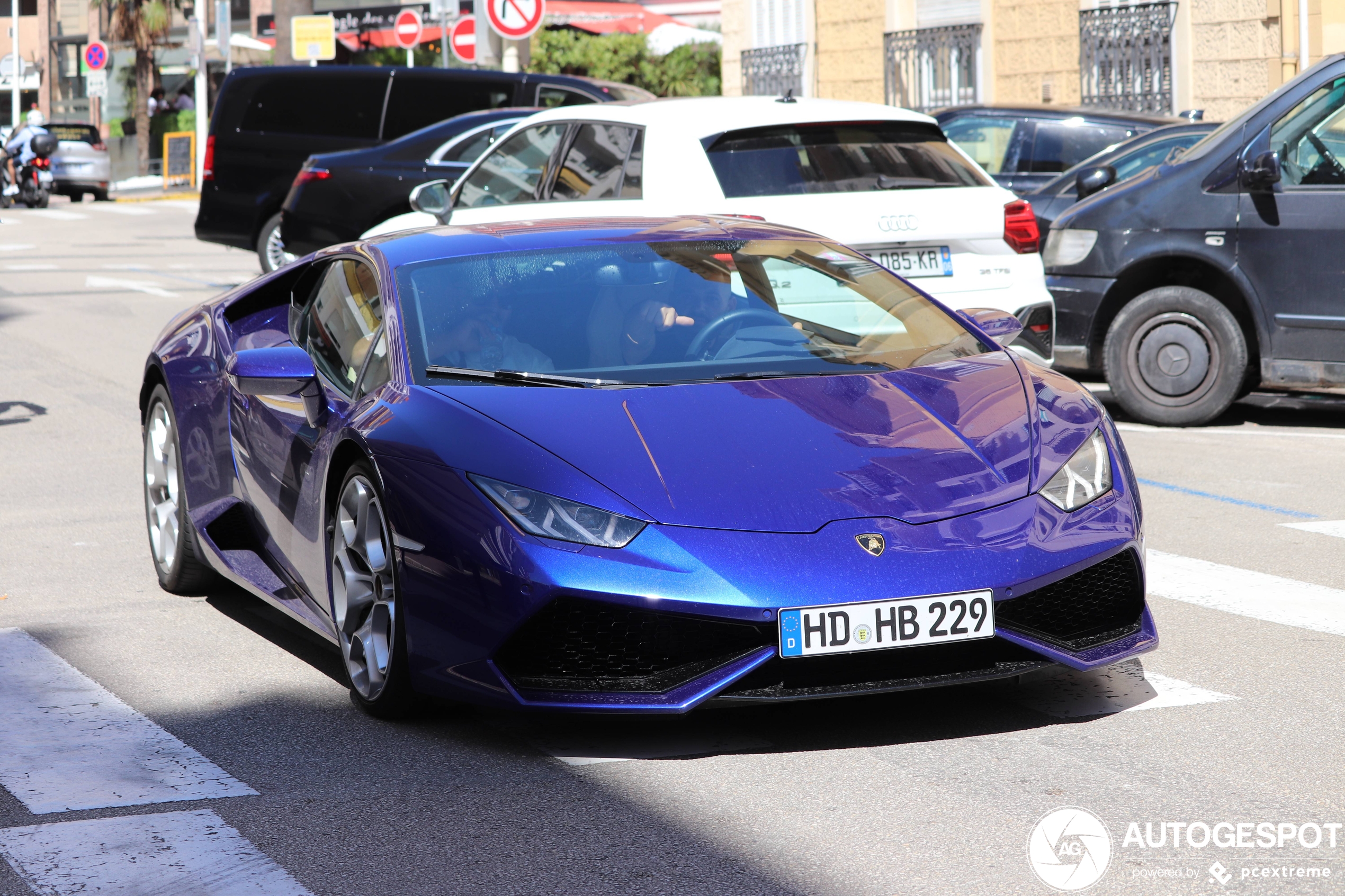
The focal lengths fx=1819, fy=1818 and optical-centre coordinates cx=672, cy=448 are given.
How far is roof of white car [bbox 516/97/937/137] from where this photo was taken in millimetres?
8727

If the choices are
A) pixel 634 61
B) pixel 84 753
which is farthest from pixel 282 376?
pixel 634 61

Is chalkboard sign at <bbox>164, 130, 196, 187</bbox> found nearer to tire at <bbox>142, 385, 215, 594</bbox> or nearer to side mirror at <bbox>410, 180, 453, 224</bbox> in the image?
side mirror at <bbox>410, 180, 453, 224</bbox>

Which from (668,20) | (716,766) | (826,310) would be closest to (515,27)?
(826,310)

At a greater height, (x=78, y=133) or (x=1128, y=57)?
(x=78, y=133)

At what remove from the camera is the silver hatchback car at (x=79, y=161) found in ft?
120

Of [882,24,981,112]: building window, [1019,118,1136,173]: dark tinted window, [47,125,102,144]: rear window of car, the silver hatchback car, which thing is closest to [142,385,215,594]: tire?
[1019,118,1136,173]: dark tinted window

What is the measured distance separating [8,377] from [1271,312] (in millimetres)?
8018

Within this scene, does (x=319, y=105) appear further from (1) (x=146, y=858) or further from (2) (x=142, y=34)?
(2) (x=142, y=34)

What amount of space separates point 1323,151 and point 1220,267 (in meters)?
0.75

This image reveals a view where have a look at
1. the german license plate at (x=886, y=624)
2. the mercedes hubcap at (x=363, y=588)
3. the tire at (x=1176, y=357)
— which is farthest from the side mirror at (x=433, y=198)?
the german license plate at (x=886, y=624)

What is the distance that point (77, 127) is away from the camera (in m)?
37.4

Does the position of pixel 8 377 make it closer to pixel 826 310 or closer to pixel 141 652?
pixel 141 652

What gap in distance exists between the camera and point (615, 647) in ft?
13.6

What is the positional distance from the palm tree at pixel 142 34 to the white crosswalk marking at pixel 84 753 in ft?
146
